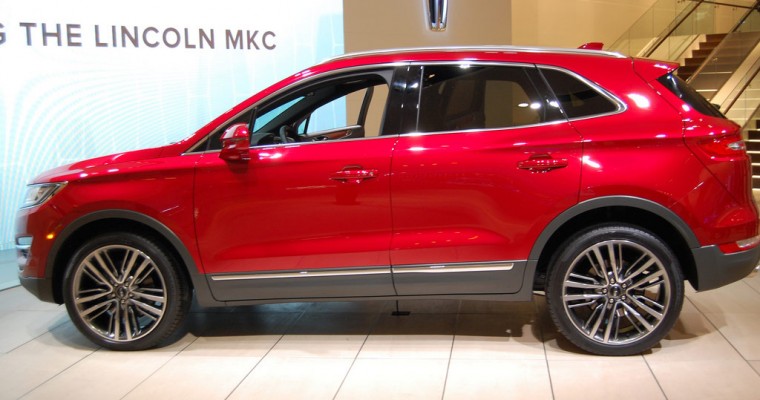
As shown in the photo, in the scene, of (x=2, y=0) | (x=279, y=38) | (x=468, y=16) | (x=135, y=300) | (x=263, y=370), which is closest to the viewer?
(x=263, y=370)

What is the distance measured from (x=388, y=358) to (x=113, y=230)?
5.45 feet

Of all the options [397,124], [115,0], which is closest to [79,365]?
[397,124]

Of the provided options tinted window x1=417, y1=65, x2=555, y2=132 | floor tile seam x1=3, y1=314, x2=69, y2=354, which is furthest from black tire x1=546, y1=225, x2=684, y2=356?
floor tile seam x1=3, y1=314, x2=69, y2=354

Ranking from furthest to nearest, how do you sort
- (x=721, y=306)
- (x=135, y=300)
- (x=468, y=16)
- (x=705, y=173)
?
(x=468, y=16) → (x=721, y=306) → (x=135, y=300) → (x=705, y=173)

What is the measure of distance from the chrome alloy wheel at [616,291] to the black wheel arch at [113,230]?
6.37 feet

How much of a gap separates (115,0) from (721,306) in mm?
5489

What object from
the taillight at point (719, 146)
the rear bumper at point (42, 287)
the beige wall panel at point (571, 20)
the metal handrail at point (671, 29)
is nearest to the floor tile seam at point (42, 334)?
the rear bumper at point (42, 287)

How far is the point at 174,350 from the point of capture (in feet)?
12.5

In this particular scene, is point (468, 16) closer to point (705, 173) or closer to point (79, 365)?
point (705, 173)

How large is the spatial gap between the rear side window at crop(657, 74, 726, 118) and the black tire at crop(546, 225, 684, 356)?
67 cm

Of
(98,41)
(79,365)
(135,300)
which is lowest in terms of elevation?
(79,365)

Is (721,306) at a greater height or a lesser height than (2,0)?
lesser

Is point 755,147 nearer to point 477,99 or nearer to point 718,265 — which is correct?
point 718,265

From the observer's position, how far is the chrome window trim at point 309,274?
3482 mm
